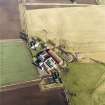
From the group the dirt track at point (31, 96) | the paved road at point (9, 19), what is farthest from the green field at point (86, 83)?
the paved road at point (9, 19)

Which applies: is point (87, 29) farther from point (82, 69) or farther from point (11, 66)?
point (11, 66)

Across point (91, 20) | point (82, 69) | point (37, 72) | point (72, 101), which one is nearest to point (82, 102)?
point (72, 101)

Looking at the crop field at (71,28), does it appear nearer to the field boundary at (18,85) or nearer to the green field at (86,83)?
the green field at (86,83)

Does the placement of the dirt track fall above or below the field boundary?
below

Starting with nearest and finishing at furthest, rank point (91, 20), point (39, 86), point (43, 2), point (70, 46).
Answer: point (39, 86) < point (70, 46) < point (91, 20) < point (43, 2)

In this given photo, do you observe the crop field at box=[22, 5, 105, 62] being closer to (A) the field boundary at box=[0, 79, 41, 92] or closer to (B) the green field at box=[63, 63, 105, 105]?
(B) the green field at box=[63, 63, 105, 105]

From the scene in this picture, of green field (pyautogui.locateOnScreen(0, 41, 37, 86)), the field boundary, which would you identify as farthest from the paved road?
the field boundary

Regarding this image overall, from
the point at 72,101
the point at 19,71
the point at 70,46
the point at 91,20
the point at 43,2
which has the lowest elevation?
the point at 72,101
